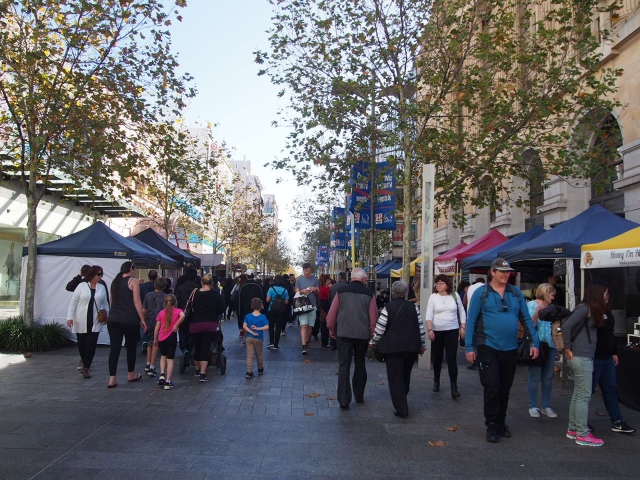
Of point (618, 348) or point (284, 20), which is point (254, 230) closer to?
point (284, 20)

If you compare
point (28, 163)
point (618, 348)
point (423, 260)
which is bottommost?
point (618, 348)

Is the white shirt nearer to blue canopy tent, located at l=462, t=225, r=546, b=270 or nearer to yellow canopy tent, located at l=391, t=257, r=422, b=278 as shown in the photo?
blue canopy tent, located at l=462, t=225, r=546, b=270

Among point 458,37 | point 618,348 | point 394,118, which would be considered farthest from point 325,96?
point 618,348

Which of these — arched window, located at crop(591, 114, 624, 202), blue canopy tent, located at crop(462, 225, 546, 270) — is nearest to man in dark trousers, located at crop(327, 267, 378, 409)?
blue canopy tent, located at crop(462, 225, 546, 270)

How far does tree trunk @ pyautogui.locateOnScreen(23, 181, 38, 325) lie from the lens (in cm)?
1291

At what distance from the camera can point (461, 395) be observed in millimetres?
9016

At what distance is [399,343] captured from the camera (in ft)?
24.2

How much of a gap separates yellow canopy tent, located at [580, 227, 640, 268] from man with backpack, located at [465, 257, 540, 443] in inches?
76.4

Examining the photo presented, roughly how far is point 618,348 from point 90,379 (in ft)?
25.6

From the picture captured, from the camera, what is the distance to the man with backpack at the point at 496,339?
6.29 meters

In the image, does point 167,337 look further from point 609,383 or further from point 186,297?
point 609,383

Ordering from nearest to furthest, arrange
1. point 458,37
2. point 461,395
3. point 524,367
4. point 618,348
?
point 618,348 → point 461,395 → point 524,367 → point 458,37

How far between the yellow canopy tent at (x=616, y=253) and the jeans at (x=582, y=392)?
5.76 ft

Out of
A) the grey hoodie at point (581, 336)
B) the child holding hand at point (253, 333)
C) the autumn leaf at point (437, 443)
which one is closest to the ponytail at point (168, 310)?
the child holding hand at point (253, 333)
